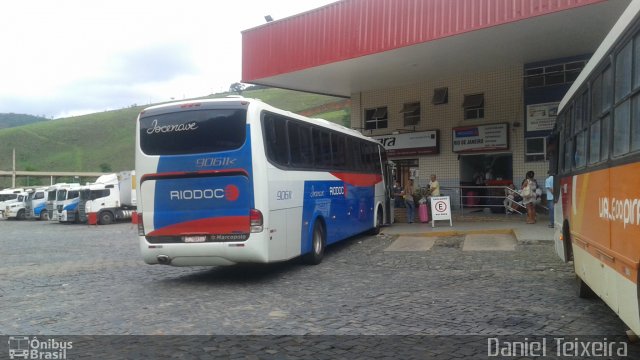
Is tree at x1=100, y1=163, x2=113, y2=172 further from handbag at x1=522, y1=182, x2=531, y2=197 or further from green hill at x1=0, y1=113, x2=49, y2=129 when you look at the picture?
green hill at x1=0, y1=113, x2=49, y2=129

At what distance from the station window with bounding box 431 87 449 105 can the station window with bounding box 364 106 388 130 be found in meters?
2.35

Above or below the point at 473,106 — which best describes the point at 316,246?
below

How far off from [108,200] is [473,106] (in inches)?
794

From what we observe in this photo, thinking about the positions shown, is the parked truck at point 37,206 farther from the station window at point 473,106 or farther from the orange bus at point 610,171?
the orange bus at point 610,171

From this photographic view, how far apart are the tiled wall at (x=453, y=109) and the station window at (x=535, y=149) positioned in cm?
16

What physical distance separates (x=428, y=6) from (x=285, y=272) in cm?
Answer: 808

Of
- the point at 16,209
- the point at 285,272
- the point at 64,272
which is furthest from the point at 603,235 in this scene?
the point at 16,209

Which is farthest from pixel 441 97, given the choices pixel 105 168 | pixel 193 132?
pixel 105 168

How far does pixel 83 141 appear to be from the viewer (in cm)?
10112

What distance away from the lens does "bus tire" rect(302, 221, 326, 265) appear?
1044cm

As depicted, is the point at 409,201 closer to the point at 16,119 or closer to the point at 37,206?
the point at 37,206

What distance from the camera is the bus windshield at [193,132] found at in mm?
8508

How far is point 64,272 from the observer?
420 inches

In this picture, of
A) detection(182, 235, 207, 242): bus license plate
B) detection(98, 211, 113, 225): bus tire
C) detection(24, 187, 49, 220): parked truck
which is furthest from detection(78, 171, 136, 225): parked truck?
detection(182, 235, 207, 242): bus license plate
